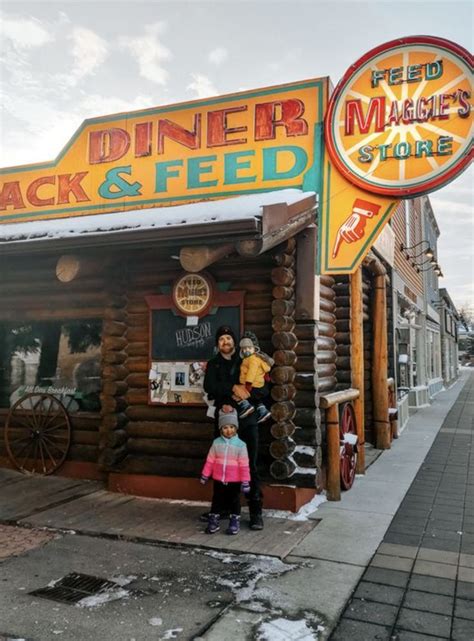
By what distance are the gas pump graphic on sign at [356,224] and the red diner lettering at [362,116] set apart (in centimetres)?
90

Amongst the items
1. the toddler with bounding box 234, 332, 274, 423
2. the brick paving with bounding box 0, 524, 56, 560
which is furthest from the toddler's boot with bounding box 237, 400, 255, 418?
Answer: the brick paving with bounding box 0, 524, 56, 560

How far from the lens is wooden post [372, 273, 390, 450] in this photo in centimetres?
984

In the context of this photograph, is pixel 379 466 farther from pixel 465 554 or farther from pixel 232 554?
pixel 232 554

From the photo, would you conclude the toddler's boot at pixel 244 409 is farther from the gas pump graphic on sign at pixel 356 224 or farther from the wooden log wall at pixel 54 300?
the wooden log wall at pixel 54 300

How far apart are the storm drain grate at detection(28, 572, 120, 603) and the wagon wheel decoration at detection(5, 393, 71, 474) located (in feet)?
11.3

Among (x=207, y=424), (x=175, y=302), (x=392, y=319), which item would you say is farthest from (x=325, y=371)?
(x=392, y=319)

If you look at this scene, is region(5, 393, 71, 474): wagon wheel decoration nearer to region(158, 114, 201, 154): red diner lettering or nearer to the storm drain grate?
the storm drain grate

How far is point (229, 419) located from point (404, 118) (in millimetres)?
4157

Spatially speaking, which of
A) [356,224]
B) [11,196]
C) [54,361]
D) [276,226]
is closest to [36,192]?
[11,196]

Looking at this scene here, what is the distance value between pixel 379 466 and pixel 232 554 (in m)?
4.41

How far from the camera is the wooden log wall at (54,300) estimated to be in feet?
24.4

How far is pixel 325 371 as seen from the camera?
718cm

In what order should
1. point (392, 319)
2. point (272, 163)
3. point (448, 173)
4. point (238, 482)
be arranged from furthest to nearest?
point (392, 319) < point (272, 163) < point (448, 173) < point (238, 482)

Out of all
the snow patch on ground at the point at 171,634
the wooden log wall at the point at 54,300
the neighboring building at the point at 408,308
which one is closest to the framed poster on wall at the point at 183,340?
the wooden log wall at the point at 54,300
